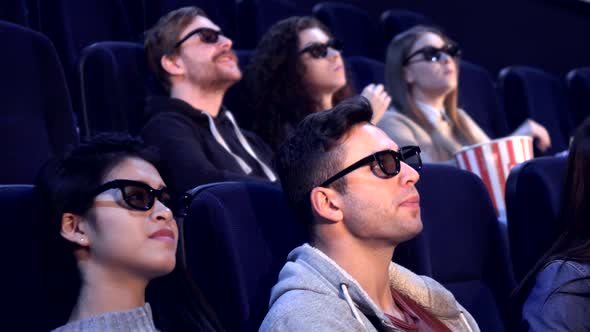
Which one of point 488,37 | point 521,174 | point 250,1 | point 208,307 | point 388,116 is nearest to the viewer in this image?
point 208,307

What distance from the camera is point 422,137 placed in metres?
1.55

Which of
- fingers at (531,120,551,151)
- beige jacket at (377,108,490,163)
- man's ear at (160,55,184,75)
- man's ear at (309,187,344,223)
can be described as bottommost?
fingers at (531,120,551,151)

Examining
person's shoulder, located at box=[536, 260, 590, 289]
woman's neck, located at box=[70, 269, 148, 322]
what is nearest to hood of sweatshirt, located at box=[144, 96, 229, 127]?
woman's neck, located at box=[70, 269, 148, 322]

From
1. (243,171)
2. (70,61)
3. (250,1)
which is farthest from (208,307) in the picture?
(250,1)

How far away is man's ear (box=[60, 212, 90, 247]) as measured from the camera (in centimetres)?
82

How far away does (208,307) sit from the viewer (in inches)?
32.4

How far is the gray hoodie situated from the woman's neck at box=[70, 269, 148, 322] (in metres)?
0.14

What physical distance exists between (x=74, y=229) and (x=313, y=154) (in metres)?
0.24

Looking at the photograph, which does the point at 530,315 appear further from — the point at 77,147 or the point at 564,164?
the point at 77,147

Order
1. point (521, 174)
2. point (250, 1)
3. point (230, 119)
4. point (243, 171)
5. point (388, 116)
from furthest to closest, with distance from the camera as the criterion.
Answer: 1. point (250, 1)
2. point (388, 116)
3. point (230, 119)
4. point (243, 171)
5. point (521, 174)

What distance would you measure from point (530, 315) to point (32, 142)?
60 cm

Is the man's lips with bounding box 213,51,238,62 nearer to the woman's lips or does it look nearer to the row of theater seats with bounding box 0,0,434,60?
the row of theater seats with bounding box 0,0,434,60

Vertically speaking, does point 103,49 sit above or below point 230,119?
above

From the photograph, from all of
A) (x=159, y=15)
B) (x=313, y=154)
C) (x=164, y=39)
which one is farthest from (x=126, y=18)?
(x=313, y=154)
